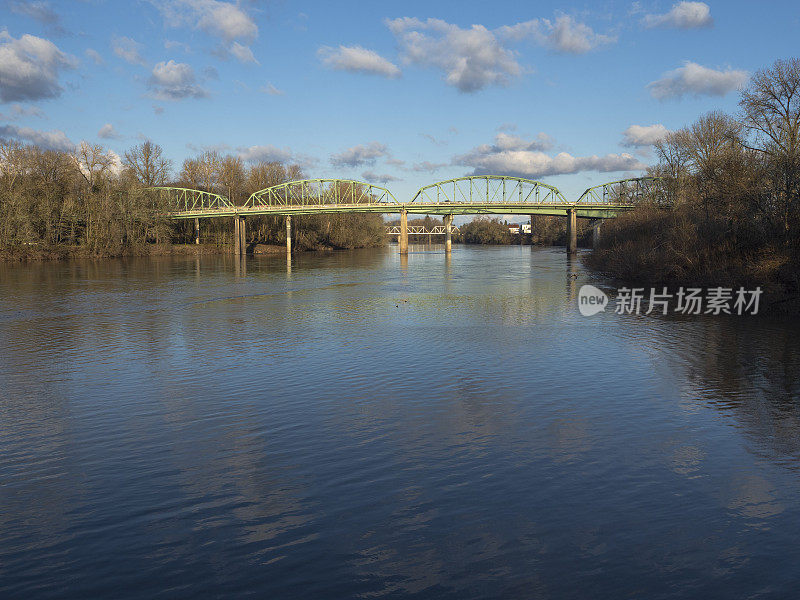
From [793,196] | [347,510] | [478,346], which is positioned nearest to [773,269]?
[793,196]

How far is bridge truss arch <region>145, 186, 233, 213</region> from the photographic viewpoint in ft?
351

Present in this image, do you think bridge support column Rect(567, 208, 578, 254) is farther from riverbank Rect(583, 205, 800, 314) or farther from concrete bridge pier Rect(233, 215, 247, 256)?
concrete bridge pier Rect(233, 215, 247, 256)

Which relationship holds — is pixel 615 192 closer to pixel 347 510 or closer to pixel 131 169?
pixel 131 169

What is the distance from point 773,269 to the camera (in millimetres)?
29219

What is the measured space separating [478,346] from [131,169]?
109424mm

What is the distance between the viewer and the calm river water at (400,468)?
273 inches

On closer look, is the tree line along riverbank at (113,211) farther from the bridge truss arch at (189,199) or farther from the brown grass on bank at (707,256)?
the brown grass on bank at (707,256)

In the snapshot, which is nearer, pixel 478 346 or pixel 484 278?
pixel 478 346

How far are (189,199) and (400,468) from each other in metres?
133

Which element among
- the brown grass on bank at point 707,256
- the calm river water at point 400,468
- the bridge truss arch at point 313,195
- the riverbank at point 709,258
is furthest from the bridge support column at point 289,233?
the calm river water at point 400,468

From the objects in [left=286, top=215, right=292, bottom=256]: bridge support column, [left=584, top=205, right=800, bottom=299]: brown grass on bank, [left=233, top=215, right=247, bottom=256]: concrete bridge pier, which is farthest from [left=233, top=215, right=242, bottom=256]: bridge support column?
[left=584, top=205, right=800, bottom=299]: brown grass on bank

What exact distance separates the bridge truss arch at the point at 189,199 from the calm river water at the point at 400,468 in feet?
303

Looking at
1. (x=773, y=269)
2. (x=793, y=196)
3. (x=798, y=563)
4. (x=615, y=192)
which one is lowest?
(x=798, y=563)

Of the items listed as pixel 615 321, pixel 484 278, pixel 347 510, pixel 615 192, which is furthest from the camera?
pixel 615 192
